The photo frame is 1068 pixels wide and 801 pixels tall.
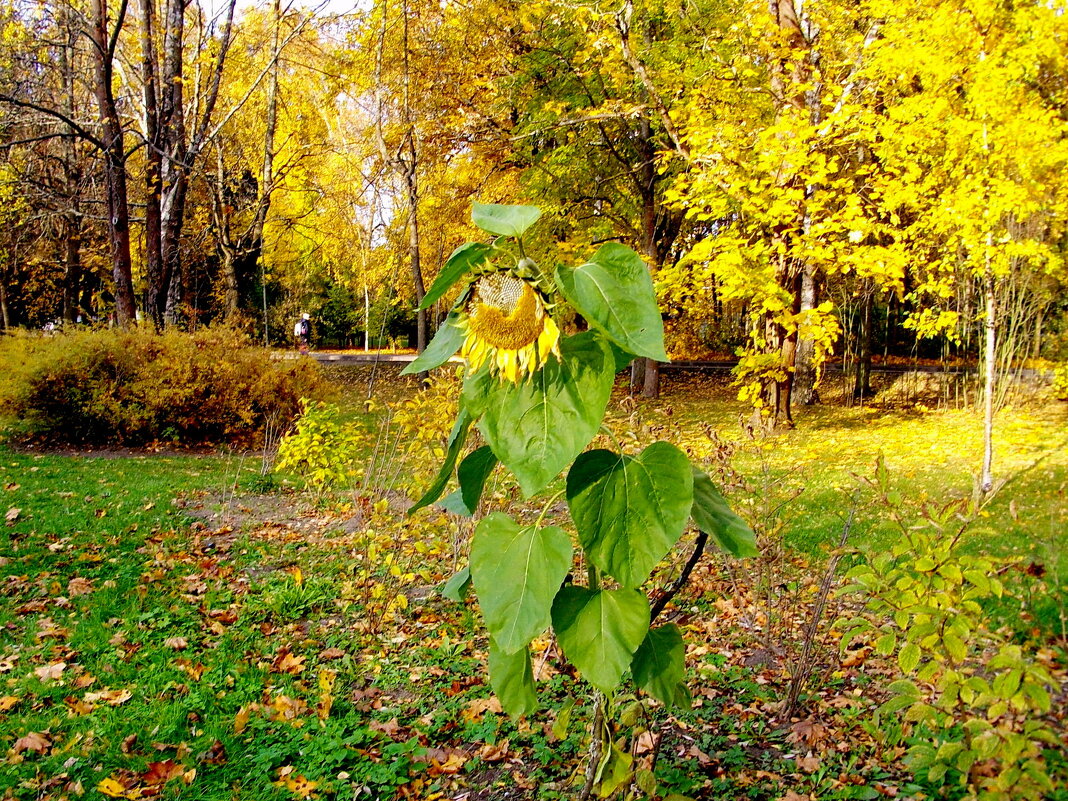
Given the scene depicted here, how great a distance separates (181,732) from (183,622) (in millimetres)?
1175

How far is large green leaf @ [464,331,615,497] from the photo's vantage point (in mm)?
1196

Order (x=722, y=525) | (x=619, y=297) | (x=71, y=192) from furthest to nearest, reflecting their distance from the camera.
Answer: (x=71, y=192), (x=722, y=525), (x=619, y=297)

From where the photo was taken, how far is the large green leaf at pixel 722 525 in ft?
4.50

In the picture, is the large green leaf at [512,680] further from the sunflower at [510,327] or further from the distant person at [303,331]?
the distant person at [303,331]

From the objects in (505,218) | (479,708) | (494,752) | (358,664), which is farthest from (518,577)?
(358,664)

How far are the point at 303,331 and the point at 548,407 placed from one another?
82.6 feet

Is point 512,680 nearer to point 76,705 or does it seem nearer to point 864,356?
point 76,705

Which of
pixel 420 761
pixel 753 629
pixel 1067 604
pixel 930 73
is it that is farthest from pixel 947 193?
pixel 420 761

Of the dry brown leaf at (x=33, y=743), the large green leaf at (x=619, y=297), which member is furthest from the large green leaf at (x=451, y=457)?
the dry brown leaf at (x=33, y=743)

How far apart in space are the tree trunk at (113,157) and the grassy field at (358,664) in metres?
6.68

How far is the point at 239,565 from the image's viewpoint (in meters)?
4.69

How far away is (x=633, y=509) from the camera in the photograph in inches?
49.8

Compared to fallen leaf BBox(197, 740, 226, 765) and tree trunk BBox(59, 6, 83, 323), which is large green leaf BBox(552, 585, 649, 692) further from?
tree trunk BBox(59, 6, 83, 323)

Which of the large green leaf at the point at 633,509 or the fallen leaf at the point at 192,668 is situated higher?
the large green leaf at the point at 633,509
